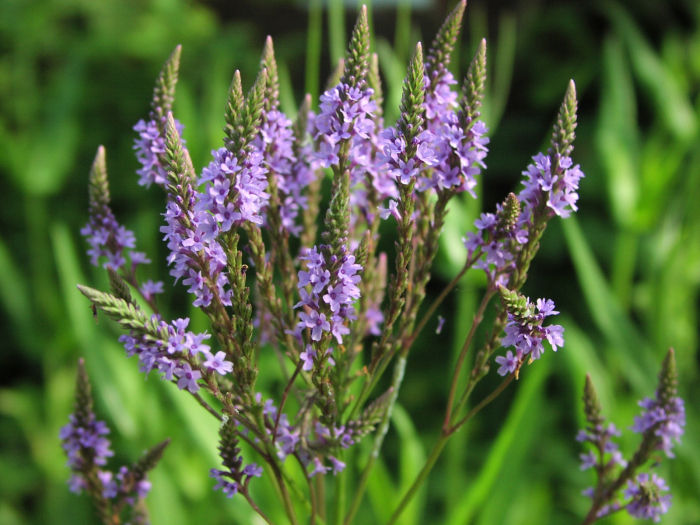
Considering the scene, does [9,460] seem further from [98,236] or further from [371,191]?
[371,191]

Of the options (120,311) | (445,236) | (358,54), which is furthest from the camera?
(445,236)

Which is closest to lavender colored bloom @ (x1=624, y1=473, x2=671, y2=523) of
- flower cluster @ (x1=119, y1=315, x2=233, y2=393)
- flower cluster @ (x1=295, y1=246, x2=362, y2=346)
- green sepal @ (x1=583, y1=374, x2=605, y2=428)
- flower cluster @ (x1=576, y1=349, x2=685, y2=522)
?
flower cluster @ (x1=576, y1=349, x2=685, y2=522)

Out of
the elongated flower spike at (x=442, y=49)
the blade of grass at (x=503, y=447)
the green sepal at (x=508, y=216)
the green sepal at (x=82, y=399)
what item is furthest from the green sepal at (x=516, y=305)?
the blade of grass at (x=503, y=447)

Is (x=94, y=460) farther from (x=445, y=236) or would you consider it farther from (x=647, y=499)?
(x=445, y=236)

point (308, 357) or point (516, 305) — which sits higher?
point (516, 305)

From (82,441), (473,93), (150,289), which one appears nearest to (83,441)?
(82,441)

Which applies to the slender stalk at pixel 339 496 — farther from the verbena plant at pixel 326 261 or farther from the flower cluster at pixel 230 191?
the flower cluster at pixel 230 191
